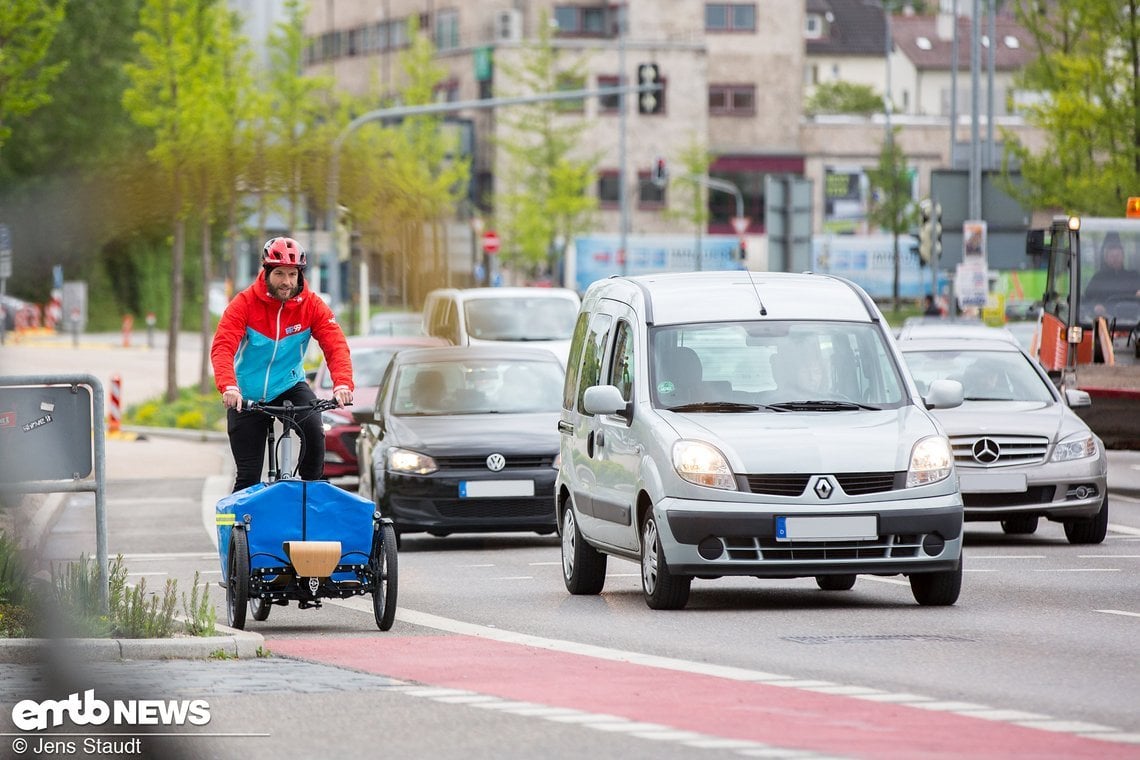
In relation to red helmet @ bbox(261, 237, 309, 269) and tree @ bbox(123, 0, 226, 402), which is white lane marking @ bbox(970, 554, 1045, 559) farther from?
tree @ bbox(123, 0, 226, 402)

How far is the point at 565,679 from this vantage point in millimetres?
8250

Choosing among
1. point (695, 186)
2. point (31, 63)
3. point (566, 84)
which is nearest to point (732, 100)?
point (695, 186)

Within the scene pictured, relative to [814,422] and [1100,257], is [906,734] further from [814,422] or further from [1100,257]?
[1100,257]

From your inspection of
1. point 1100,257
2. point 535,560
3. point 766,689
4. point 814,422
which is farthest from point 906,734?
point 1100,257

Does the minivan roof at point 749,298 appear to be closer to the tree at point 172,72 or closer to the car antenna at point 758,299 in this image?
the car antenna at point 758,299

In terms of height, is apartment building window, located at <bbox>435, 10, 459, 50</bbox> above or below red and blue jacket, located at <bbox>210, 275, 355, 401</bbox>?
above

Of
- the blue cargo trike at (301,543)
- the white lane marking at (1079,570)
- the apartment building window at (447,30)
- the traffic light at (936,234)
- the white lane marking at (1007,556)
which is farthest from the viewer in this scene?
the apartment building window at (447,30)

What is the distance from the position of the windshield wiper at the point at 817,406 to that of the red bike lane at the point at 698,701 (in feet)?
8.39

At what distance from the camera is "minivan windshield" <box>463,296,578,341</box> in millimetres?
26422

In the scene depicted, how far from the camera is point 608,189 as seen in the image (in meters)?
105

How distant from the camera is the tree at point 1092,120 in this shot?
130 ft

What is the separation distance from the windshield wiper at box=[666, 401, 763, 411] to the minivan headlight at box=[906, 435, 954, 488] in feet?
3.00

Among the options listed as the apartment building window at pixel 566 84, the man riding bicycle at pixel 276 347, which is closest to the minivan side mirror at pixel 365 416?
the man riding bicycle at pixel 276 347

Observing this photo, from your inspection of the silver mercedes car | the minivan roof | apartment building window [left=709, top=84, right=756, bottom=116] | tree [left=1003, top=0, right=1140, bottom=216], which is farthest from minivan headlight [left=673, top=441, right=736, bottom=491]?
apartment building window [left=709, top=84, right=756, bottom=116]
